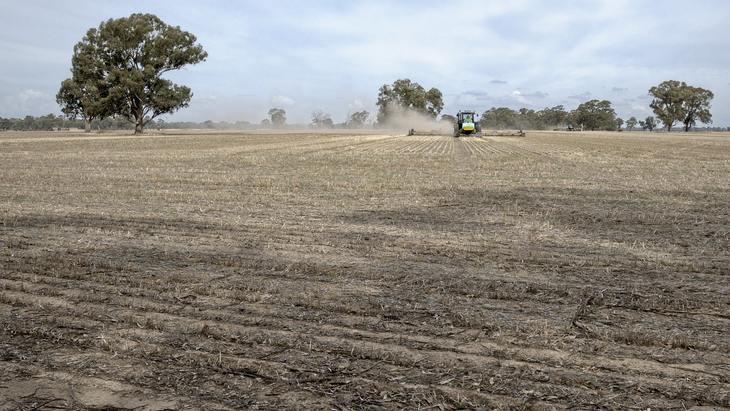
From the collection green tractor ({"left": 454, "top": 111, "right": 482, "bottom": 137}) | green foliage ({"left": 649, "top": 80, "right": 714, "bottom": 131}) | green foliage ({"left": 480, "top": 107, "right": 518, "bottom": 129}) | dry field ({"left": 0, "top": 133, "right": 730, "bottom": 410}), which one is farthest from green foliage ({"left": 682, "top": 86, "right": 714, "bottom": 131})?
dry field ({"left": 0, "top": 133, "right": 730, "bottom": 410})

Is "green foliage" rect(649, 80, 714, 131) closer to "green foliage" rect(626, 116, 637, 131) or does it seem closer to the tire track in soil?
"green foliage" rect(626, 116, 637, 131)

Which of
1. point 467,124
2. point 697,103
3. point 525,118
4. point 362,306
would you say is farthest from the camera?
point 525,118

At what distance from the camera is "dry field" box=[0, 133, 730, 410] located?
3.59 meters

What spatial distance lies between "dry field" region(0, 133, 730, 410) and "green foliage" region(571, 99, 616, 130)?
→ 513ft

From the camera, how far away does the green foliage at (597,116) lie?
15425 cm

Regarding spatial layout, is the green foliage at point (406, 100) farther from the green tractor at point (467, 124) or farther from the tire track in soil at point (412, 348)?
the tire track in soil at point (412, 348)

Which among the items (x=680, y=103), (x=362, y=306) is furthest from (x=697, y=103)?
(x=362, y=306)

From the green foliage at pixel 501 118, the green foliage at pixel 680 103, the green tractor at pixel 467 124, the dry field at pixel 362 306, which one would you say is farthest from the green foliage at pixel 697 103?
the dry field at pixel 362 306

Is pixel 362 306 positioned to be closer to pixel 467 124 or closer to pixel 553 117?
pixel 467 124

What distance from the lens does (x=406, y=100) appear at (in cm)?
14438

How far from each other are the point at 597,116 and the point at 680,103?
73.1 feet

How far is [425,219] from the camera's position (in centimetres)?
993

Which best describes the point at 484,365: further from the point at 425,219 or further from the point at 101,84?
the point at 101,84

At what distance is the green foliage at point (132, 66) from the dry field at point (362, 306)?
55347 mm
